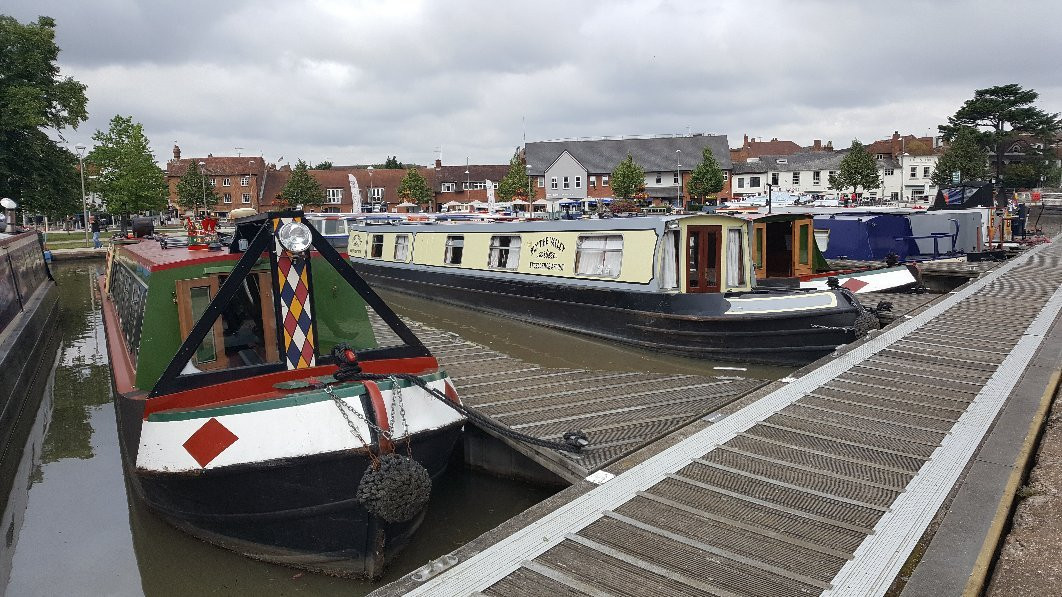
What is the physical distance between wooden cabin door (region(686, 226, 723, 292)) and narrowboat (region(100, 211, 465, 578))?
272 inches

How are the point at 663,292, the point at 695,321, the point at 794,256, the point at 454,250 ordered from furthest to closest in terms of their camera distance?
1. the point at 454,250
2. the point at 794,256
3. the point at 663,292
4. the point at 695,321

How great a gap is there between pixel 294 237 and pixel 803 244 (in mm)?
12314

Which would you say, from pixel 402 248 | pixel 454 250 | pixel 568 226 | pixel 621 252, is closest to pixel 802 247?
pixel 621 252

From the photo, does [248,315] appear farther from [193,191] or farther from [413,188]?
[193,191]

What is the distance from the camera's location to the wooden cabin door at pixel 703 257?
11625 millimetres

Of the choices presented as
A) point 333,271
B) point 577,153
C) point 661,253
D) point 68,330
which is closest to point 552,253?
point 661,253

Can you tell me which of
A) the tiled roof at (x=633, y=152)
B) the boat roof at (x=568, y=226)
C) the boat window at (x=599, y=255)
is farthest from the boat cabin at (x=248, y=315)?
the tiled roof at (x=633, y=152)

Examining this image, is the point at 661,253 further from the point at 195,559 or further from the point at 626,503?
the point at 195,559

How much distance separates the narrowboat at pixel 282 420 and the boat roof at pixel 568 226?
666cm

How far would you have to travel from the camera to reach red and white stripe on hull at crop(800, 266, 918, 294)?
14.7 meters

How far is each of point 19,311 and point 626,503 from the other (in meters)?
13.1

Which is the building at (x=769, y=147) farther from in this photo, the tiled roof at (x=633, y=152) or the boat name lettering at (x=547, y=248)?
the boat name lettering at (x=547, y=248)

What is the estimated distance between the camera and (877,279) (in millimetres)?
15133

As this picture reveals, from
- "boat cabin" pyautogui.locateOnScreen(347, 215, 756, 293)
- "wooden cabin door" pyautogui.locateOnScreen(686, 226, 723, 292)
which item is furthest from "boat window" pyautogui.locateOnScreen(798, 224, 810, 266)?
"wooden cabin door" pyautogui.locateOnScreen(686, 226, 723, 292)
